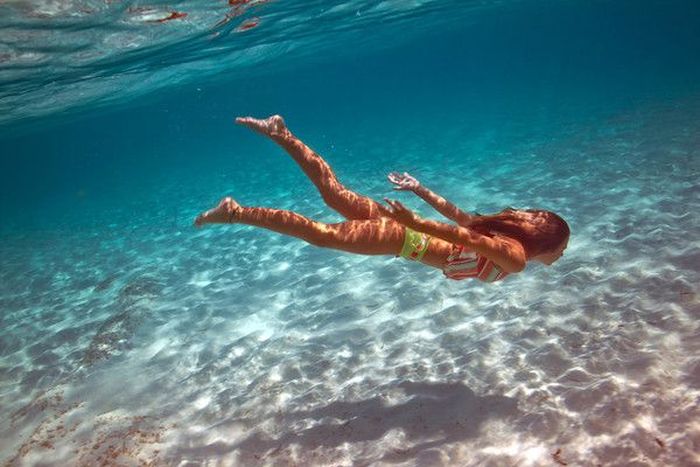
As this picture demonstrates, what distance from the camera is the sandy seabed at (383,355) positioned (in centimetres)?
481

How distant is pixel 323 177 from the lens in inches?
225

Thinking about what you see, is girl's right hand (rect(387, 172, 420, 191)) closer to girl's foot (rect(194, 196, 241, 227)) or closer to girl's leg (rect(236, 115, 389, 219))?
girl's leg (rect(236, 115, 389, 219))

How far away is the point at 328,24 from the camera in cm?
2673

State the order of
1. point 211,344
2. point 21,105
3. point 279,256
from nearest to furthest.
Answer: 1. point 211,344
2. point 279,256
3. point 21,105

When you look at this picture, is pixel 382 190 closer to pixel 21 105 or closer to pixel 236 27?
pixel 236 27

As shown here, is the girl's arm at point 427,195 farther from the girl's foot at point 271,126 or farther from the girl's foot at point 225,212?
the girl's foot at point 271,126

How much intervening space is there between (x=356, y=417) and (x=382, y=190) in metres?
12.8

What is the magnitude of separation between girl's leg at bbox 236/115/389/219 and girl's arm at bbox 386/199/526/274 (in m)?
1.25

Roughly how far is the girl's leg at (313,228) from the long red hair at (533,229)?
114 cm

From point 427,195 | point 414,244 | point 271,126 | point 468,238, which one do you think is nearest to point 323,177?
point 271,126

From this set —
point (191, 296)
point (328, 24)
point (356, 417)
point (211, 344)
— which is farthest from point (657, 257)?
point (328, 24)

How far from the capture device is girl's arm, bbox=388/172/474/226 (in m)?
4.25

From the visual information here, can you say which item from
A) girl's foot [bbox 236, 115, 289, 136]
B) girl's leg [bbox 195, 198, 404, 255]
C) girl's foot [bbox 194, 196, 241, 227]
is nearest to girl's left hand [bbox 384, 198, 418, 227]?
girl's leg [bbox 195, 198, 404, 255]

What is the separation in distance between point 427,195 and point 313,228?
4.49ft
